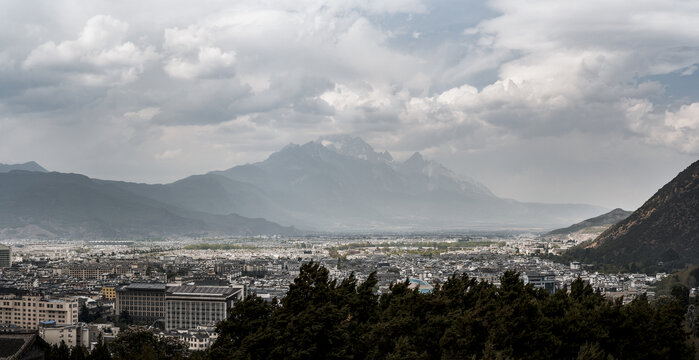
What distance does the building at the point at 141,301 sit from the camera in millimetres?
72312

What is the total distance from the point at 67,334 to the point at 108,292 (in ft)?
105

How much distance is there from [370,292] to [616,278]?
66.1 metres

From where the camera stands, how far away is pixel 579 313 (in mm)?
25062

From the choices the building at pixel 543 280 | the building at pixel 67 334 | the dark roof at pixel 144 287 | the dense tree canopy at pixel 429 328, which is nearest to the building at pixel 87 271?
the dark roof at pixel 144 287

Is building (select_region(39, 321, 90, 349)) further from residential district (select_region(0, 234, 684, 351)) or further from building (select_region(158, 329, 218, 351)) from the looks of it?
building (select_region(158, 329, 218, 351))

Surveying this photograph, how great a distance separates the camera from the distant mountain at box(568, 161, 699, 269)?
3976 inches

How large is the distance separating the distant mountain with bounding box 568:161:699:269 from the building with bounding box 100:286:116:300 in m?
66.5

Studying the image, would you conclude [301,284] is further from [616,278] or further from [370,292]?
[616,278]

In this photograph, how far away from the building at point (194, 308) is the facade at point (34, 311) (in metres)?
7.80

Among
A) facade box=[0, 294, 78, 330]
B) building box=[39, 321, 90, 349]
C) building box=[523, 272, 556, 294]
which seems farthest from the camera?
building box=[523, 272, 556, 294]

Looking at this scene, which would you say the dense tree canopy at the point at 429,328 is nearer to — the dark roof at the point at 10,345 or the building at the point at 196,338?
the dark roof at the point at 10,345

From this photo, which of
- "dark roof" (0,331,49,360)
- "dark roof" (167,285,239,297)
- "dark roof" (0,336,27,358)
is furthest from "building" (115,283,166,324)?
"dark roof" (0,336,27,358)

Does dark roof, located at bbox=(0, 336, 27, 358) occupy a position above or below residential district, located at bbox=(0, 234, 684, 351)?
above

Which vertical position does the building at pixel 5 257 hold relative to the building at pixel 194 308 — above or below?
above
